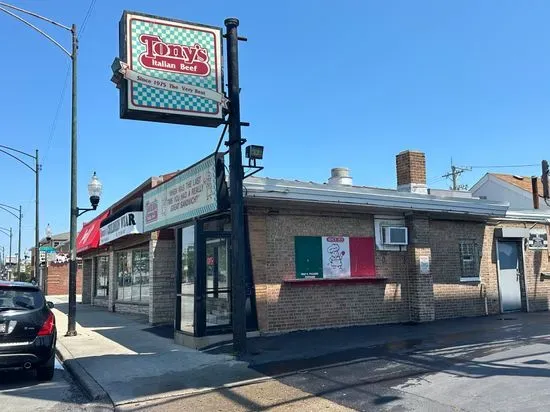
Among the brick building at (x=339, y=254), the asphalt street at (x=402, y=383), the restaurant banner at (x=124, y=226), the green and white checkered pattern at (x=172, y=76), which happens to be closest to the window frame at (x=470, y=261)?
the brick building at (x=339, y=254)

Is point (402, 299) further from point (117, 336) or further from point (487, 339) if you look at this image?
point (117, 336)

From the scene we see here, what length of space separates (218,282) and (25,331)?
13.9 feet

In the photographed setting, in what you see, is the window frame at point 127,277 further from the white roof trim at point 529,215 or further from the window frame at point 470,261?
the white roof trim at point 529,215

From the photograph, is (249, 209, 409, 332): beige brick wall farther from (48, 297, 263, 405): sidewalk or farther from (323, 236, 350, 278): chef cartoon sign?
(48, 297, 263, 405): sidewalk

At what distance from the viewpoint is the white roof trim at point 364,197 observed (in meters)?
11.7

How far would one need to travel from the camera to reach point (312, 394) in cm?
705

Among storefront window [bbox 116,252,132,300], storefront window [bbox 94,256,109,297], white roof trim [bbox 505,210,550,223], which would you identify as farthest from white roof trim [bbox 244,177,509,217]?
storefront window [bbox 94,256,109,297]

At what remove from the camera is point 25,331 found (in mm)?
8422

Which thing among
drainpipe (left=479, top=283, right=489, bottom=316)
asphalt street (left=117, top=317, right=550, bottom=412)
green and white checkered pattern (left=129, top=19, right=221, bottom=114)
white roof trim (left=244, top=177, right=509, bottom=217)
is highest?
green and white checkered pattern (left=129, top=19, right=221, bottom=114)

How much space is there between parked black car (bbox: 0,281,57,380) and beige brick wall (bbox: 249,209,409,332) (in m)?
4.57

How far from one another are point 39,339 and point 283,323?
5390mm

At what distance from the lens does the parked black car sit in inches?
325

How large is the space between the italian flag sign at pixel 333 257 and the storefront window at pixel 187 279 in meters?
2.43

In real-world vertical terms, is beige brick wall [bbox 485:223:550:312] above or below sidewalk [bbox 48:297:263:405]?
above
